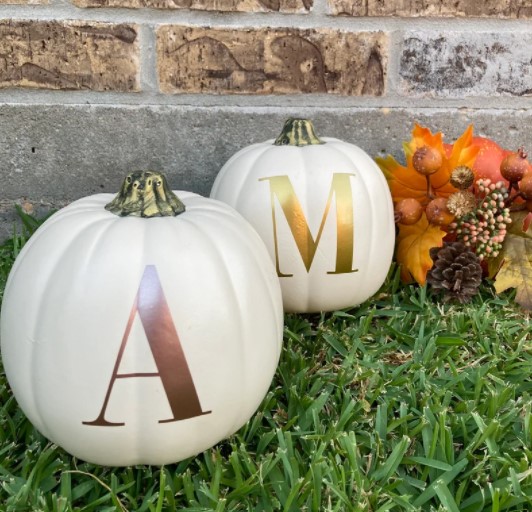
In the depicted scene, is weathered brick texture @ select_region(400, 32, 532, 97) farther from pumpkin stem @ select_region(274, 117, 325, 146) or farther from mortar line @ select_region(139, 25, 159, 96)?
mortar line @ select_region(139, 25, 159, 96)

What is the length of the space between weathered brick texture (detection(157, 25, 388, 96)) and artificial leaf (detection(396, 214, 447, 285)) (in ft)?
1.19

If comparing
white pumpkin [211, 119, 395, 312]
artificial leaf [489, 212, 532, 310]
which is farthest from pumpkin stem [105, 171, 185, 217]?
artificial leaf [489, 212, 532, 310]

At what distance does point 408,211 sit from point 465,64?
42cm

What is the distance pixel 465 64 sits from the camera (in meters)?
1.41

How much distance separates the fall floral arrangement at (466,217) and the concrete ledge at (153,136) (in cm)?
14

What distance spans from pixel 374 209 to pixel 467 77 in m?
0.52

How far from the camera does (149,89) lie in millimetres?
1367

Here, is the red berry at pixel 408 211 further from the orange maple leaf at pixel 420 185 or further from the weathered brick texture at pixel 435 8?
the weathered brick texture at pixel 435 8

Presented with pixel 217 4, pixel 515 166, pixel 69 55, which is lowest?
pixel 515 166

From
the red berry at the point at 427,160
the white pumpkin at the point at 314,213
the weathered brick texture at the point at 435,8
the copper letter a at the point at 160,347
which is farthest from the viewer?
the weathered brick texture at the point at 435,8

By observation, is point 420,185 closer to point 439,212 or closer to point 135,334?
point 439,212

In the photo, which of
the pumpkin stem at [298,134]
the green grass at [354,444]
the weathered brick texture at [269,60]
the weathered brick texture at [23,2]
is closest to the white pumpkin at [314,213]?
the pumpkin stem at [298,134]

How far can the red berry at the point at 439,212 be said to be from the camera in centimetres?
126

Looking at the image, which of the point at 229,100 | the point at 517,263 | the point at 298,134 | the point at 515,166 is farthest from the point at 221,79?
the point at 517,263
